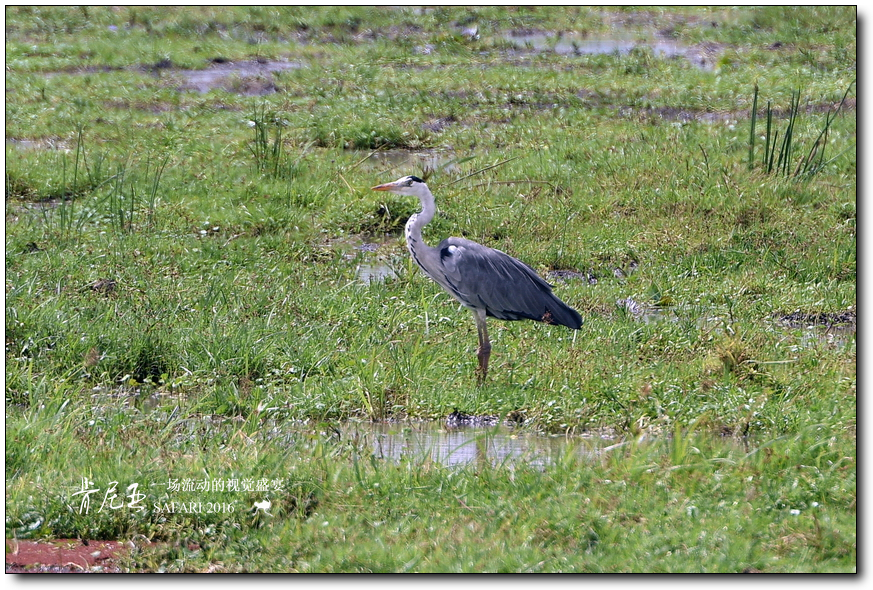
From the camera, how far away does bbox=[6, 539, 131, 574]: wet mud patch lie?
13.3 feet

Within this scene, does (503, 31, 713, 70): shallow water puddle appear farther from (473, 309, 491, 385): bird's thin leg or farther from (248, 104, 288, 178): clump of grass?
(473, 309, 491, 385): bird's thin leg

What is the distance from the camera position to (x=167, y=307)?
6820 mm

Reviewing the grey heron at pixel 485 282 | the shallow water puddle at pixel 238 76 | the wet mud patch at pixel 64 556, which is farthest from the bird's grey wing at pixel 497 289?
the shallow water puddle at pixel 238 76

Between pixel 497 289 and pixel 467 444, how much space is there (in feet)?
4.69

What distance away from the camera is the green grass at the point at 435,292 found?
14.0 ft

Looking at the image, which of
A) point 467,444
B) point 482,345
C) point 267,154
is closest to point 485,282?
point 482,345

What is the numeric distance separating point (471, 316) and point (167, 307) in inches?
72.7

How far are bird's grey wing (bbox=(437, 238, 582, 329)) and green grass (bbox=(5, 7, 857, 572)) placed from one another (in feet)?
0.68

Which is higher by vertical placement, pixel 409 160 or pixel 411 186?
pixel 411 186

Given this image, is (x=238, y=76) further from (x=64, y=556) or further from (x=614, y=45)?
(x=64, y=556)

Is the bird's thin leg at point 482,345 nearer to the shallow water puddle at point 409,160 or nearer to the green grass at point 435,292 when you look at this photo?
the green grass at point 435,292

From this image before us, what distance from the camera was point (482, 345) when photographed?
6273 mm

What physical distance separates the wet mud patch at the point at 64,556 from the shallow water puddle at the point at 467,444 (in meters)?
1.26

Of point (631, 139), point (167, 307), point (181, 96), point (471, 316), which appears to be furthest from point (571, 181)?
point (181, 96)
